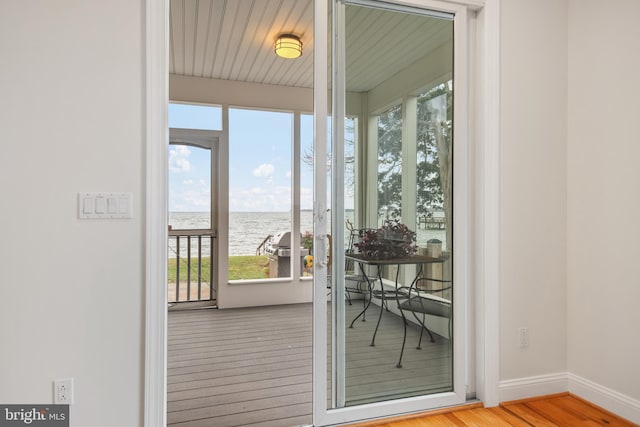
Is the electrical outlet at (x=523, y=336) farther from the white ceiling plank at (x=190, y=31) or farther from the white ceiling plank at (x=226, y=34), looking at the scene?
the white ceiling plank at (x=190, y=31)

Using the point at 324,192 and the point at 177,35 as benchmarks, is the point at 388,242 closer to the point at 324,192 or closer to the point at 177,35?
the point at 324,192

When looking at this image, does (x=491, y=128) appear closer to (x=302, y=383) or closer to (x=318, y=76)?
(x=318, y=76)

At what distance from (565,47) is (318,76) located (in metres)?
1.61

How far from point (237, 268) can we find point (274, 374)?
236 cm

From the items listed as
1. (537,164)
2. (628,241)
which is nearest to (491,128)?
(537,164)

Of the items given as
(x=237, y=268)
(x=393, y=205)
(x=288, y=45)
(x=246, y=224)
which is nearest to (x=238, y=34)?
(x=288, y=45)

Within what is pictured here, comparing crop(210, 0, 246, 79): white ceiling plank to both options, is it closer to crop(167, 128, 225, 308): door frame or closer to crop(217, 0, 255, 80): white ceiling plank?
A: crop(217, 0, 255, 80): white ceiling plank

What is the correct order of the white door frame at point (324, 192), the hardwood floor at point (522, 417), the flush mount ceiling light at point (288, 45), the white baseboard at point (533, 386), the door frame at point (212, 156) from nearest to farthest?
1. the white door frame at point (324, 192)
2. the hardwood floor at point (522, 417)
3. the white baseboard at point (533, 386)
4. the flush mount ceiling light at point (288, 45)
5. the door frame at point (212, 156)

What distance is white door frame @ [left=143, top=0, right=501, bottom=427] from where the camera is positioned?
1.72 meters

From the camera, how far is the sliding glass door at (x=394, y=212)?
2109mm

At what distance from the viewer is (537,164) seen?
2.40 metres

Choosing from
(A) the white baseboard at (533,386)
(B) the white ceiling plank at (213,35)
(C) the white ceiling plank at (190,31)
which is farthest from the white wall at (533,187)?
(C) the white ceiling plank at (190,31)

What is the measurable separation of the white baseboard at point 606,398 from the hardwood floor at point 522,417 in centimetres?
3

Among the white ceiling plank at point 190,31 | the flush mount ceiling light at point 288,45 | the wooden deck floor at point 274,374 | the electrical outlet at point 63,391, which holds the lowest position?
the wooden deck floor at point 274,374
